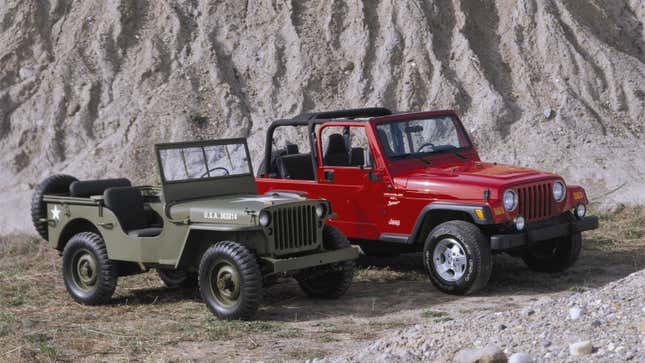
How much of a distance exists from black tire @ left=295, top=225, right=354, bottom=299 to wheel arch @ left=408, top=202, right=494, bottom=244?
0.94 metres

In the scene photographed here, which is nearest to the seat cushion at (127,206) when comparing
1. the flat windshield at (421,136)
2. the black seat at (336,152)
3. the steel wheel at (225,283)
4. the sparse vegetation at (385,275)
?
the steel wheel at (225,283)

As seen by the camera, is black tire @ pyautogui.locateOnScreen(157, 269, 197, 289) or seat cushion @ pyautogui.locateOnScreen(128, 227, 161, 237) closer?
seat cushion @ pyautogui.locateOnScreen(128, 227, 161, 237)

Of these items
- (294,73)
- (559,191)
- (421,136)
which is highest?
(294,73)

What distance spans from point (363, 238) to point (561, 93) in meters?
9.80

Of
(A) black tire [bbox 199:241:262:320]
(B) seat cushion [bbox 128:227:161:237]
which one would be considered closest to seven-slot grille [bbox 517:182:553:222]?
(A) black tire [bbox 199:241:262:320]

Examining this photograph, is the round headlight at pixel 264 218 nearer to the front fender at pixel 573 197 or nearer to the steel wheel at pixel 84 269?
the steel wheel at pixel 84 269

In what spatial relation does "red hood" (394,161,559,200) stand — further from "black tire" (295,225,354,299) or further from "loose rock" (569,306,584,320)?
"loose rock" (569,306,584,320)

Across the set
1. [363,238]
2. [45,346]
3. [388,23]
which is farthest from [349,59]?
[45,346]

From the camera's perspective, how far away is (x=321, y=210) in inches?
376

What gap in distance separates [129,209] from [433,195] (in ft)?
10.7

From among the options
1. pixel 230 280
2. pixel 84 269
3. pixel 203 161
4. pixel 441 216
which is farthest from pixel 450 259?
pixel 84 269

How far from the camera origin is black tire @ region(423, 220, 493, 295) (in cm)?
978

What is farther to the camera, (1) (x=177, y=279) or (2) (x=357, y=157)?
(2) (x=357, y=157)

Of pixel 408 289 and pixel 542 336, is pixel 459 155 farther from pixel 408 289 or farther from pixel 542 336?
pixel 542 336
